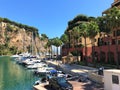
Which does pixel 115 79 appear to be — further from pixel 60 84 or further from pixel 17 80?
pixel 17 80

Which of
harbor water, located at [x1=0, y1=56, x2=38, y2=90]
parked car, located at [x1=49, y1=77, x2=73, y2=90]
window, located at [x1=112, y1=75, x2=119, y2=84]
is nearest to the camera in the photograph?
window, located at [x1=112, y1=75, x2=119, y2=84]

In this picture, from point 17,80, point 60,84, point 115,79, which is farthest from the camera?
point 17,80

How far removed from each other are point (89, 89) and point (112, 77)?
6.37 metres

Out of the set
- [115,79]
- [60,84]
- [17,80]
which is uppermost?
[115,79]

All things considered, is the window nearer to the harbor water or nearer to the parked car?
the parked car

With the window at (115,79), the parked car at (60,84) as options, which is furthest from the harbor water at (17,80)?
the window at (115,79)

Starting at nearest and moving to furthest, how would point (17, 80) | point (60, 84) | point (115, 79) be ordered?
point (115, 79)
point (60, 84)
point (17, 80)

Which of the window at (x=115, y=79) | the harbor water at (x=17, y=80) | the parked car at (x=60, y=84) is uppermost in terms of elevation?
the window at (x=115, y=79)

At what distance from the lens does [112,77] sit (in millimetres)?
26547

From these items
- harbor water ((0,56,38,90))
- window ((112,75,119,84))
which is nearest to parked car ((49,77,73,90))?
window ((112,75,119,84))

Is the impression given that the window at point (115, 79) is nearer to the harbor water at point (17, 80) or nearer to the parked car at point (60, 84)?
the parked car at point (60, 84)

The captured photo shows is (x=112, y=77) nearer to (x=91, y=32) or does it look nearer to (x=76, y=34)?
(x=91, y=32)

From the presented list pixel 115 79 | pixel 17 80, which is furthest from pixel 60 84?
pixel 17 80

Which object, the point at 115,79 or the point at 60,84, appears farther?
the point at 60,84
